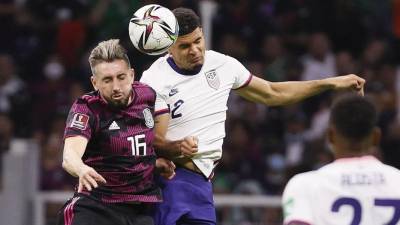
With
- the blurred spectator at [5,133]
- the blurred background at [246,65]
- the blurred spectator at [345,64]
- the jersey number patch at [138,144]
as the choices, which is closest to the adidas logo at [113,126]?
the jersey number patch at [138,144]

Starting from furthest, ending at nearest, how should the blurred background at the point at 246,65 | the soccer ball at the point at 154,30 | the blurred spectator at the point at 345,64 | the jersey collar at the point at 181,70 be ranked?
the blurred spectator at the point at 345,64 < the blurred background at the point at 246,65 < the jersey collar at the point at 181,70 < the soccer ball at the point at 154,30

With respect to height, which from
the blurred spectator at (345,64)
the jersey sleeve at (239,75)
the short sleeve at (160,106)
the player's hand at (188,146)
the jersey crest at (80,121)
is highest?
the blurred spectator at (345,64)

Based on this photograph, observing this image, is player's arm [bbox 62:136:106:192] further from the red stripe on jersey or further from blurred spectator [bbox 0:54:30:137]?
blurred spectator [bbox 0:54:30:137]

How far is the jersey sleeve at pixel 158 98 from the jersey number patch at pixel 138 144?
24 cm

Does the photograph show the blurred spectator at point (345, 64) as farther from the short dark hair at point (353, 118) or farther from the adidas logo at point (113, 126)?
the short dark hair at point (353, 118)

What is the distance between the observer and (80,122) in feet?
21.8

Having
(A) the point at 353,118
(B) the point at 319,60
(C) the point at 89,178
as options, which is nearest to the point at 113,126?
(C) the point at 89,178

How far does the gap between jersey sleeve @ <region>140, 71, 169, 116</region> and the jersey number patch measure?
245mm

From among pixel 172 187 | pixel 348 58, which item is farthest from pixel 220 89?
pixel 348 58

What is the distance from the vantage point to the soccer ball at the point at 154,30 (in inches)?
275

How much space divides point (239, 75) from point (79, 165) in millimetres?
1711

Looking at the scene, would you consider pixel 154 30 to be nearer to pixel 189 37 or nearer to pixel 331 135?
pixel 189 37

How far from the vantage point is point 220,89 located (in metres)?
7.38

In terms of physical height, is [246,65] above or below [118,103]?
above
